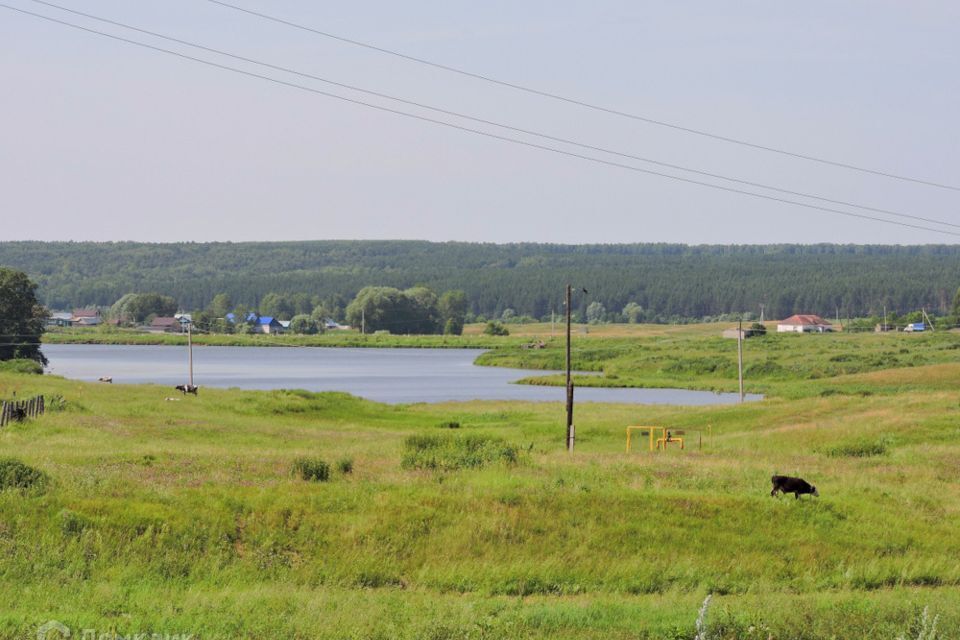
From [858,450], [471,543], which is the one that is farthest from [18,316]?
[471,543]

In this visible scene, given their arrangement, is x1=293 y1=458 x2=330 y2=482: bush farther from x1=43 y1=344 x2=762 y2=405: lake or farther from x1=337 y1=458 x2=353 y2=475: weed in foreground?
x1=43 y1=344 x2=762 y2=405: lake

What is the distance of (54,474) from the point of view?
27.2 metres

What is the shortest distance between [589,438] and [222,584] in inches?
1483

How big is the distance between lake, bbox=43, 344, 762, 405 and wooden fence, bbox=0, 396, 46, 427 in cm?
4787

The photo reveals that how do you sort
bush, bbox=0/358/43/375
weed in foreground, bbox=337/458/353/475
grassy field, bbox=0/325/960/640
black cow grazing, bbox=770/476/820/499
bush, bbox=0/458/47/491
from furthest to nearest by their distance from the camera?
1. bush, bbox=0/358/43/375
2. weed in foreground, bbox=337/458/353/475
3. black cow grazing, bbox=770/476/820/499
4. bush, bbox=0/458/47/491
5. grassy field, bbox=0/325/960/640

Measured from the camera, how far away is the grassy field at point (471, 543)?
58.8 ft

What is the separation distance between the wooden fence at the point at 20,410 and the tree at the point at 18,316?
A: 67024 mm

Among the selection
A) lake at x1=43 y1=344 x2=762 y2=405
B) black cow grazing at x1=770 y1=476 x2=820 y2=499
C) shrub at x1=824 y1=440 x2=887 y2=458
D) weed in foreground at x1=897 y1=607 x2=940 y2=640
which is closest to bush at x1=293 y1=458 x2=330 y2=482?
black cow grazing at x1=770 y1=476 x2=820 y2=499

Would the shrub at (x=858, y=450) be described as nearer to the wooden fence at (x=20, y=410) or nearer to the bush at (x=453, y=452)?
the bush at (x=453, y=452)

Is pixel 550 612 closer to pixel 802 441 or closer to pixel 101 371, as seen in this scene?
pixel 802 441

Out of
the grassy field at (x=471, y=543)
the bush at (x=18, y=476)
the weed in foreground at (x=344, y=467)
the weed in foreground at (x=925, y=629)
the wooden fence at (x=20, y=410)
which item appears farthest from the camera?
the wooden fence at (x=20, y=410)

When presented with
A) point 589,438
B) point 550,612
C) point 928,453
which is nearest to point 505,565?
point 550,612

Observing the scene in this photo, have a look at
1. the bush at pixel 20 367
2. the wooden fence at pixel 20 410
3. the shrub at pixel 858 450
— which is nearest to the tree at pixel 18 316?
the bush at pixel 20 367

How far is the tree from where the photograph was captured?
117 metres
